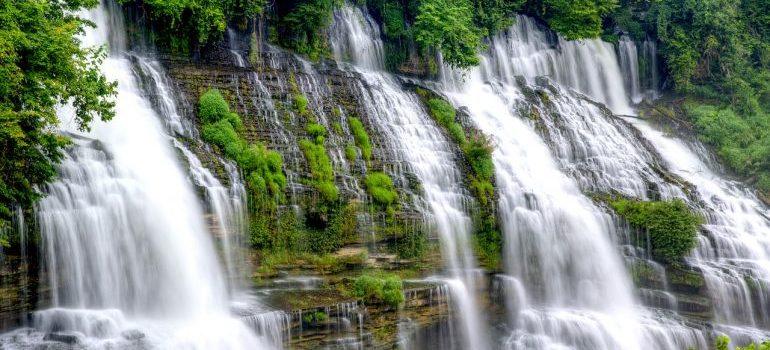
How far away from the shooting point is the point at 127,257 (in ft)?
55.0

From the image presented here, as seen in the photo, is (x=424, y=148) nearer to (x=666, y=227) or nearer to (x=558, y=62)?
(x=666, y=227)

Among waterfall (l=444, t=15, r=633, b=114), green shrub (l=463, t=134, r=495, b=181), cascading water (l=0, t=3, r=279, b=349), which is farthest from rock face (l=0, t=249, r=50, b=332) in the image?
waterfall (l=444, t=15, r=633, b=114)

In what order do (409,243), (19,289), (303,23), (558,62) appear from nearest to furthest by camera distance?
(19,289) → (409,243) → (303,23) → (558,62)

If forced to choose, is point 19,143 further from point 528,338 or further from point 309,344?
point 528,338

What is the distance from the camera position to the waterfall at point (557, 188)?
71.2ft

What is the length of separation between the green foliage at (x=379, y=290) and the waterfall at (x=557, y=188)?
4.29m

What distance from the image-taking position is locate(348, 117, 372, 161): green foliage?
78.2 feet

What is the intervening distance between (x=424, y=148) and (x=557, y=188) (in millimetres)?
5306

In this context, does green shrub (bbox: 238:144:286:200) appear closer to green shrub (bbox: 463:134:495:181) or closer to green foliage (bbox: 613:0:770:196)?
green shrub (bbox: 463:134:495:181)

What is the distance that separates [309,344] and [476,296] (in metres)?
6.49

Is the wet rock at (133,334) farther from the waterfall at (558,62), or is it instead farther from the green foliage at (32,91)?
the waterfall at (558,62)

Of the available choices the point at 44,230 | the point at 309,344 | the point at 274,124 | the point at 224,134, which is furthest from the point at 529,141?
the point at 44,230

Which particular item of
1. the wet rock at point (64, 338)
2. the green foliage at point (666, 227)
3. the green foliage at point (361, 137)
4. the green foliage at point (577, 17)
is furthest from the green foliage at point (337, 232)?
the green foliage at point (577, 17)

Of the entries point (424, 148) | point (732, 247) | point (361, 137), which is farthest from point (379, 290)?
point (732, 247)
